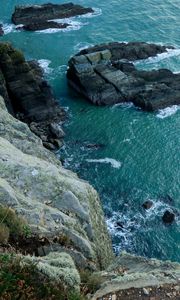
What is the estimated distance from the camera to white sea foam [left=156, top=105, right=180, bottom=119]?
193 ft

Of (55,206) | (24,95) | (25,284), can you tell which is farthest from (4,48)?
(25,284)

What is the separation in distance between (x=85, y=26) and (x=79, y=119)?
99.3 ft

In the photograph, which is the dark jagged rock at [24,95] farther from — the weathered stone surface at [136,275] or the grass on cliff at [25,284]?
the grass on cliff at [25,284]

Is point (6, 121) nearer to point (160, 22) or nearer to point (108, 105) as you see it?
point (108, 105)

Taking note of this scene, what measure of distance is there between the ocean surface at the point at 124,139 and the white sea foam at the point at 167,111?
0.39 feet

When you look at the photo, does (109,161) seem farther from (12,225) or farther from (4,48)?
(12,225)

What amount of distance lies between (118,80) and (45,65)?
12655 millimetres

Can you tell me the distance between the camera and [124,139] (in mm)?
54656

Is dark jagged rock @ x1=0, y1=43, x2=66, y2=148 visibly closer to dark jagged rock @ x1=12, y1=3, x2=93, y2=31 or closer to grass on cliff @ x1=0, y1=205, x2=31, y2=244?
dark jagged rock @ x1=12, y1=3, x2=93, y2=31

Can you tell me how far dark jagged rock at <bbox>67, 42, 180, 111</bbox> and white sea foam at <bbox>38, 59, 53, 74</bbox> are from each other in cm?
370

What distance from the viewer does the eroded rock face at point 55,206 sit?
20.8 metres

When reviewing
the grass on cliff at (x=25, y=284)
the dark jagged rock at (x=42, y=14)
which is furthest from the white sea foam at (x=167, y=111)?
the grass on cliff at (x=25, y=284)

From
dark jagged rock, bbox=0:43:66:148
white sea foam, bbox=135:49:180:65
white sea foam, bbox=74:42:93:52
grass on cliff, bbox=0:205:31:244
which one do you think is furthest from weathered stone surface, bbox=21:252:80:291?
white sea foam, bbox=74:42:93:52

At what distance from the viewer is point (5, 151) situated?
28.0 meters
